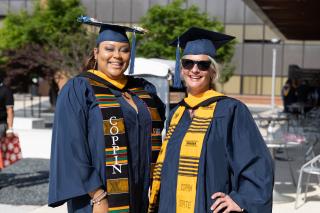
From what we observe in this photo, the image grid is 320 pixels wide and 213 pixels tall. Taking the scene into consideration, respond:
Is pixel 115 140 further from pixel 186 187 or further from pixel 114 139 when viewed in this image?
pixel 186 187

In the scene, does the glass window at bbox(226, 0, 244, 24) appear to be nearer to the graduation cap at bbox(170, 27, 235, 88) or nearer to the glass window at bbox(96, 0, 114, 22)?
the glass window at bbox(96, 0, 114, 22)

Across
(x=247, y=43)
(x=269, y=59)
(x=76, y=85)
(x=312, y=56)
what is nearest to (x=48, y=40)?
(x=247, y=43)

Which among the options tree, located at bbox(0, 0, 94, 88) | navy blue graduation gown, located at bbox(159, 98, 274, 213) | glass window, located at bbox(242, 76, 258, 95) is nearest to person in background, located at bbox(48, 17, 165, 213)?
navy blue graduation gown, located at bbox(159, 98, 274, 213)

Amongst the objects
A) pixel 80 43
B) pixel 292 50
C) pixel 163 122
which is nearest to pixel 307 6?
pixel 163 122

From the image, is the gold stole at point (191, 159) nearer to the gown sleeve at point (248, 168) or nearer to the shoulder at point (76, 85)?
the gown sleeve at point (248, 168)

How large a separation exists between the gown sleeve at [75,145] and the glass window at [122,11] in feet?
114

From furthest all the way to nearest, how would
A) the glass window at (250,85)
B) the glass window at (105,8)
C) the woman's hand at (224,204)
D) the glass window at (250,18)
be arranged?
the glass window at (105,8) < the glass window at (250,85) < the glass window at (250,18) < the woman's hand at (224,204)

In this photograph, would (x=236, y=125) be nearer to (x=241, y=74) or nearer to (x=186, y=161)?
(x=186, y=161)

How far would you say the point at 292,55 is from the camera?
→ 35.9m

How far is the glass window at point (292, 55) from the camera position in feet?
117

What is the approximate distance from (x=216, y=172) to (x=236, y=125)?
0.25 m

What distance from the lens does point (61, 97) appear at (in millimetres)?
2951

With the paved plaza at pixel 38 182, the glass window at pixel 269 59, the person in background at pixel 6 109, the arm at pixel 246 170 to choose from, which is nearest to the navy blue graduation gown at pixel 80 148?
the arm at pixel 246 170

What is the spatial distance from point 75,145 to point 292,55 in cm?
3444
